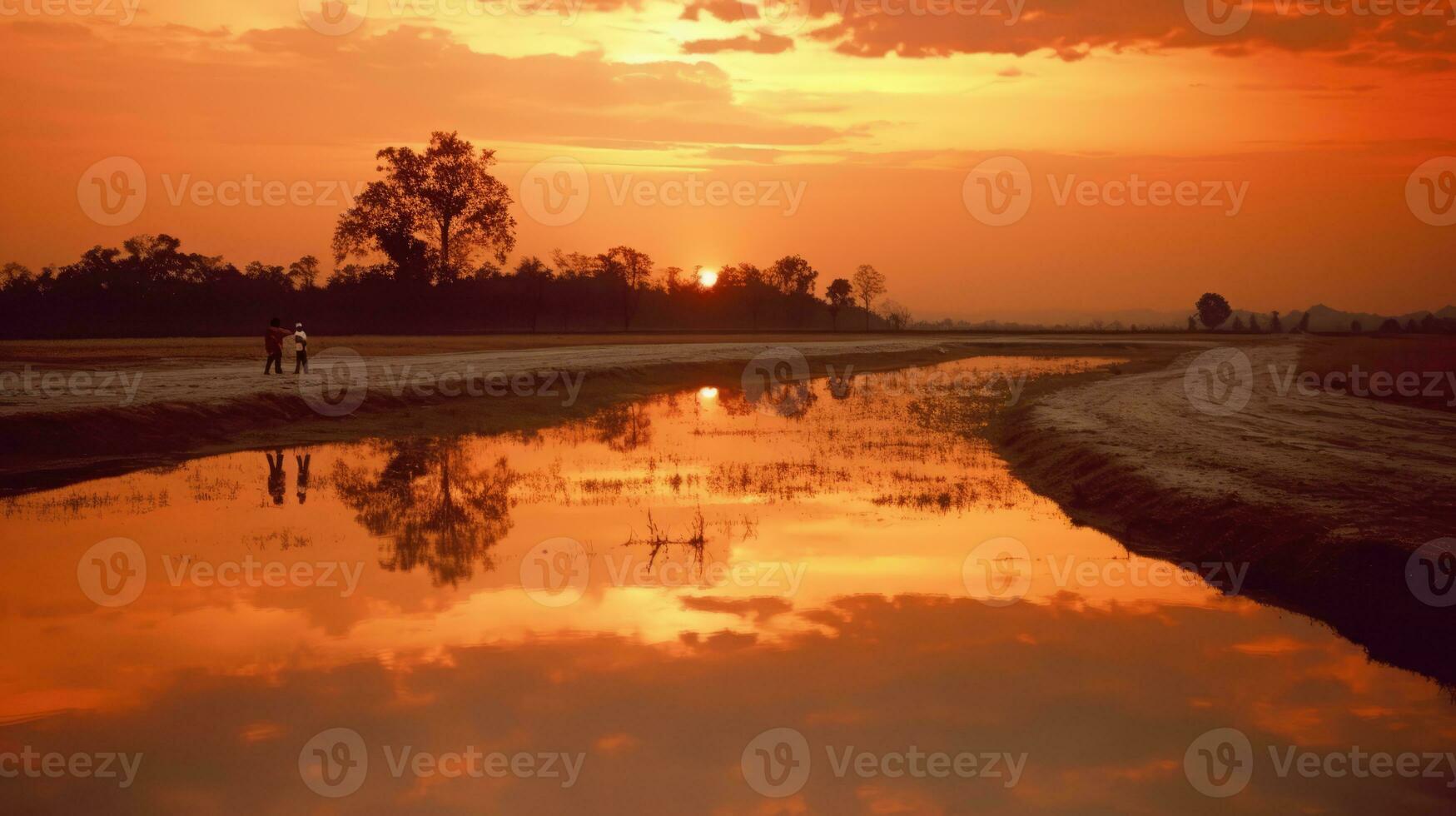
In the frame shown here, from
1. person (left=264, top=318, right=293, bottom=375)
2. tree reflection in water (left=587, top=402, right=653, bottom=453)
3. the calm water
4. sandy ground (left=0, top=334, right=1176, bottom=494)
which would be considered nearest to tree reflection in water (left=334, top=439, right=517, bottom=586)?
the calm water

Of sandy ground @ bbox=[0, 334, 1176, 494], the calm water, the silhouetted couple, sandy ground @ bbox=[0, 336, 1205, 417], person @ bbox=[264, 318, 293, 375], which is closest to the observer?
the calm water

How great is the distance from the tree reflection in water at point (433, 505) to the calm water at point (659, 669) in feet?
0.43

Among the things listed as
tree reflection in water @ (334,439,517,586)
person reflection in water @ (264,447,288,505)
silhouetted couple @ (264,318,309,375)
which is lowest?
person reflection in water @ (264,447,288,505)

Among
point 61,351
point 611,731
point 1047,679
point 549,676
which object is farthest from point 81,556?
point 61,351

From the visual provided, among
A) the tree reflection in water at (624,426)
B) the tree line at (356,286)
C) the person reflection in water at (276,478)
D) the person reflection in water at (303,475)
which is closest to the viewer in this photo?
the person reflection in water at (303,475)

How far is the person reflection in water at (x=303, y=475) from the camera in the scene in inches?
909

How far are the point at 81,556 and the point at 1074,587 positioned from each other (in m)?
15.9

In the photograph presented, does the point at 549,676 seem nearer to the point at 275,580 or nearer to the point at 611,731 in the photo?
the point at 611,731

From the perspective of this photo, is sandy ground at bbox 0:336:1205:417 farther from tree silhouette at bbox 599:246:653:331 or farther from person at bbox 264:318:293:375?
tree silhouette at bbox 599:246:653:331

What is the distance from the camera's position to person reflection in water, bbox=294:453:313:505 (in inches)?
909

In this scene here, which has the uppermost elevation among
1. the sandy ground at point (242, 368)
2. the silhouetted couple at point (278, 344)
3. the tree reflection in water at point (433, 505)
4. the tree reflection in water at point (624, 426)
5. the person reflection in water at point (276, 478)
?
the silhouetted couple at point (278, 344)

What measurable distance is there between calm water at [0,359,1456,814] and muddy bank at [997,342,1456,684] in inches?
32.4

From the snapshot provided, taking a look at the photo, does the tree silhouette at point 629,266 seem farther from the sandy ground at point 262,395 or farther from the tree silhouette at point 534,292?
the sandy ground at point 262,395

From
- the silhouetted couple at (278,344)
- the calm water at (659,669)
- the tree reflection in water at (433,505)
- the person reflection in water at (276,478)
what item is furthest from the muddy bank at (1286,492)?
the silhouetted couple at (278,344)
